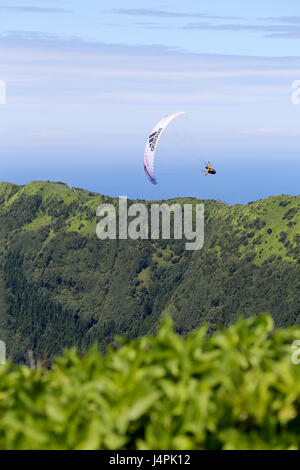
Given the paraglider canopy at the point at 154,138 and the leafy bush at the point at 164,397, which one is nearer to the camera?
the leafy bush at the point at 164,397

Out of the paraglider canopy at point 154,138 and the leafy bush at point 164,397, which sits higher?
the paraglider canopy at point 154,138

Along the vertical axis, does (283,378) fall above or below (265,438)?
above

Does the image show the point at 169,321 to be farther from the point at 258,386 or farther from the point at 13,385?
the point at 13,385

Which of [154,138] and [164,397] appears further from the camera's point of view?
[154,138]

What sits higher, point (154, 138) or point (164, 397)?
point (154, 138)

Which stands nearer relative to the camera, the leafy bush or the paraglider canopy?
the leafy bush
